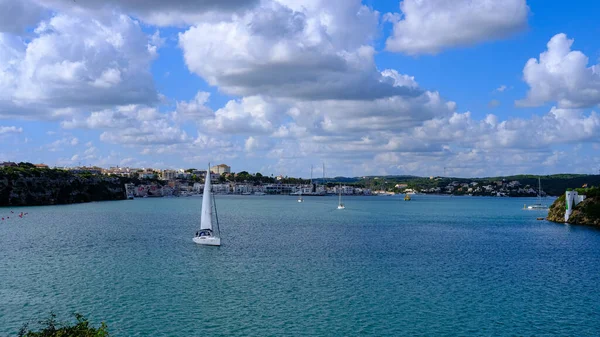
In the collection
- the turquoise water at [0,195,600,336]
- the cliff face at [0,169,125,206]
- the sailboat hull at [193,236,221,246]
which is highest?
the cliff face at [0,169,125,206]

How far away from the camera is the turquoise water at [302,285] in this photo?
110ft

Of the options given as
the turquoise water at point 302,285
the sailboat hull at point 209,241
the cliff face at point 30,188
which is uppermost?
the cliff face at point 30,188

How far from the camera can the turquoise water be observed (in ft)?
110

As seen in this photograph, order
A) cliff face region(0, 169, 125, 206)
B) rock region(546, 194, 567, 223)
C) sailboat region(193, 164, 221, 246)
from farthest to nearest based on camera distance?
cliff face region(0, 169, 125, 206)
rock region(546, 194, 567, 223)
sailboat region(193, 164, 221, 246)

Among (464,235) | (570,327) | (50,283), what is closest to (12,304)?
(50,283)

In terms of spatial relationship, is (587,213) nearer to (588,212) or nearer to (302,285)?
(588,212)

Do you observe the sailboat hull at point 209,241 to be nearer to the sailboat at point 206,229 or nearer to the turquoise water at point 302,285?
the sailboat at point 206,229

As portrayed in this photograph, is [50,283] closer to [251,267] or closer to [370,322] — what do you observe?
[251,267]

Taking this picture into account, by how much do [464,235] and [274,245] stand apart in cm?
4006

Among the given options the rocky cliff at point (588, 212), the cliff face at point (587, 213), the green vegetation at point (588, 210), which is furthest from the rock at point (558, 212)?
the rocky cliff at point (588, 212)

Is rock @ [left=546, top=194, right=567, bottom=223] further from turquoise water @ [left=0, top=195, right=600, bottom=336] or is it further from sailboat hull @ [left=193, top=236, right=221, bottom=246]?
sailboat hull @ [left=193, top=236, right=221, bottom=246]

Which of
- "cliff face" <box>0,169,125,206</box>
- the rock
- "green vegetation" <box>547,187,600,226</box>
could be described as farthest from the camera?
"cliff face" <box>0,169,125,206</box>

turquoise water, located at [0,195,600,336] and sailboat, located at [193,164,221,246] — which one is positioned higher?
sailboat, located at [193,164,221,246]

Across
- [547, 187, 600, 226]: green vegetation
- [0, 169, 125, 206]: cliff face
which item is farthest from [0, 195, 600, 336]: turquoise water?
[0, 169, 125, 206]: cliff face
